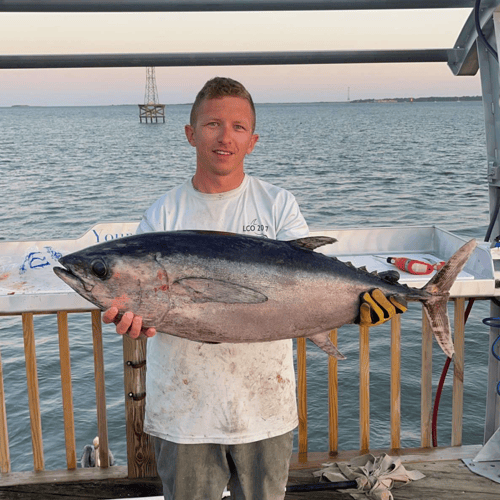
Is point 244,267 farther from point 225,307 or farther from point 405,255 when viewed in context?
point 405,255

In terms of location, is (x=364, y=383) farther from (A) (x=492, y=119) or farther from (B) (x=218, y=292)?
(B) (x=218, y=292)

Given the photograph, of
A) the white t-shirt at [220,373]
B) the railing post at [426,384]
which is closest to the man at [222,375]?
the white t-shirt at [220,373]

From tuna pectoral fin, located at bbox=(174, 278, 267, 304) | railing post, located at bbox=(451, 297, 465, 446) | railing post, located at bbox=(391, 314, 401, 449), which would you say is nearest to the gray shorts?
tuna pectoral fin, located at bbox=(174, 278, 267, 304)

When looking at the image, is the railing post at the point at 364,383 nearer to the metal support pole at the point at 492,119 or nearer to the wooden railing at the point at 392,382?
the wooden railing at the point at 392,382

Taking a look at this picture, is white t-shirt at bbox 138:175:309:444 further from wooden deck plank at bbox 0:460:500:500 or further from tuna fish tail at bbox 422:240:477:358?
wooden deck plank at bbox 0:460:500:500

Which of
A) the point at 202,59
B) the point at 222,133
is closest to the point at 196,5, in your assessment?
the point at 202,59

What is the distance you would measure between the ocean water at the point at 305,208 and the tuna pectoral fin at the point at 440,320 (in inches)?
206

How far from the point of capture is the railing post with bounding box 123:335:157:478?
122 inches

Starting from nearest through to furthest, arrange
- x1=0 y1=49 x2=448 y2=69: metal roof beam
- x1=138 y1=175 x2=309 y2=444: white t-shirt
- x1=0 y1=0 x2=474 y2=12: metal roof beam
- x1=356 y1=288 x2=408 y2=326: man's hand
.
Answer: x1=356 y1=288 x2=408 y2=326: man's hand → x1=138 y1=175 x2=309 y2=444: white t-shirt → x1=0 y1=0 x2=474 y2=12: metal roof beam → x1=0 y1=49 x2=448 y2=69: metal roof beam

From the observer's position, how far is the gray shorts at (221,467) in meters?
2.18

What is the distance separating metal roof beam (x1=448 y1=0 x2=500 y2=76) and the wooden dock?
209cm

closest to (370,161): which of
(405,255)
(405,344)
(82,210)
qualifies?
(82,210)

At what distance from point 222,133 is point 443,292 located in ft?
3.04

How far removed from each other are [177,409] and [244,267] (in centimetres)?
63
